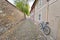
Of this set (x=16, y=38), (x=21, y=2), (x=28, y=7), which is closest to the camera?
(x=16, y=38)

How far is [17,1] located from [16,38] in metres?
20.1

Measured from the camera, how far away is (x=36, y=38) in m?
5.18

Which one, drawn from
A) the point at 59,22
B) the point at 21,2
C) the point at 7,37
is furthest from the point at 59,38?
the point at 21,2

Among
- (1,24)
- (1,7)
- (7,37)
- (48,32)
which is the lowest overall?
(48,32)

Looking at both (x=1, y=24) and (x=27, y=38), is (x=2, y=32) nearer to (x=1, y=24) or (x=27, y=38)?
(x=1, y=24)

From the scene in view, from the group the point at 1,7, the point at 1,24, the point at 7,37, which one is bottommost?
the point at 7,37

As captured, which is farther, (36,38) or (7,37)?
(36,38)

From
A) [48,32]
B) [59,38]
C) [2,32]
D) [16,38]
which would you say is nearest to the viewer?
[2,32]

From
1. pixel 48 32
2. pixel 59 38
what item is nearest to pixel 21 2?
pixel 48 32

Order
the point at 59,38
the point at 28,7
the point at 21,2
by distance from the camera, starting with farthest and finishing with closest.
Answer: the point at 21,2, the point at 28,7, the point at 59,38

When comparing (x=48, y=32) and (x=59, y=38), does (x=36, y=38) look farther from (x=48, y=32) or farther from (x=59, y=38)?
(x=48, y=32)

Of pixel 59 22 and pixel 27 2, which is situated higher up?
pixel 27 2

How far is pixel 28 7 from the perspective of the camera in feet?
72.4

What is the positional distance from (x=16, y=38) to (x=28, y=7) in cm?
1754
